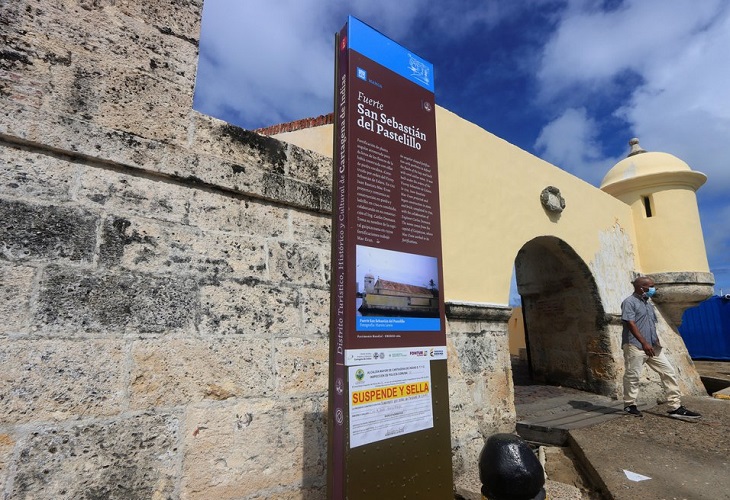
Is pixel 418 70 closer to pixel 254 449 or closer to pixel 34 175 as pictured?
pixel 34 175

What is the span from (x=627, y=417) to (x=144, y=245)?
531cm

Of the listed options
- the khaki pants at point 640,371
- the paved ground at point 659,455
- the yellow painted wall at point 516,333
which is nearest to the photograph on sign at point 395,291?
the paved ground at point 659,455

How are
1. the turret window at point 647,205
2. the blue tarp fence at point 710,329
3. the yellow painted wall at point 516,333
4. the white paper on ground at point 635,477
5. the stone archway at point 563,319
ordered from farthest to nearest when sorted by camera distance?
the yellow painted wall at point 516,333
the blue tarp fence at point 710,329
the turret window at point 647,205
the stone archway at point 563,319
the white paper on ground at point 635,477

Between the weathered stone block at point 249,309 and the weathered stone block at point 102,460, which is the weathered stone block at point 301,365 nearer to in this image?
the weathered stone block at point 249,309

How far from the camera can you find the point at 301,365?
2449 millimetres

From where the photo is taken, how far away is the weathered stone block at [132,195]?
1951mm

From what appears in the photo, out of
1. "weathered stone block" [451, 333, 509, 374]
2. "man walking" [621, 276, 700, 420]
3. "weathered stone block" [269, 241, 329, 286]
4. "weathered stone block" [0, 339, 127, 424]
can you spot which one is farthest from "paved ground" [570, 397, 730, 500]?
"weathered stone block" [0, 339, 127, 424]

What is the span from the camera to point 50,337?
1.74m

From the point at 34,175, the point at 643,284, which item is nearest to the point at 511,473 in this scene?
the point at 34,175

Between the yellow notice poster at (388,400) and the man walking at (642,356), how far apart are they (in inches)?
152

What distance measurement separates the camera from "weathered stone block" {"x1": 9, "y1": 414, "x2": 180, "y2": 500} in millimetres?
1650

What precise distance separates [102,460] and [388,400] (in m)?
1.26

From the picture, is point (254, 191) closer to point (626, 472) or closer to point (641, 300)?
point (626, 472)

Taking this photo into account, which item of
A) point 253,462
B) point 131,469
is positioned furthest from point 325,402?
point 131,469
